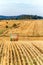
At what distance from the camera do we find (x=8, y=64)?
39.8 ft

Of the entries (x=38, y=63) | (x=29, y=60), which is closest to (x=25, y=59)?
(x=29, y=60)

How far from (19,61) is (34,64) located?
1033 millimetres

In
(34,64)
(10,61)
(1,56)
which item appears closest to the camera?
(34,64)

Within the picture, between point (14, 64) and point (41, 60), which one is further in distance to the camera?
point (41, 60)

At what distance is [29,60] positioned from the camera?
1309 cm

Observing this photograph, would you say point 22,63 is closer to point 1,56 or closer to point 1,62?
point 1,62

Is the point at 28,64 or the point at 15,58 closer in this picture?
the point at 28,64

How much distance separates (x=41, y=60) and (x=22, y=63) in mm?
1467

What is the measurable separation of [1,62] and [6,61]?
341 mm

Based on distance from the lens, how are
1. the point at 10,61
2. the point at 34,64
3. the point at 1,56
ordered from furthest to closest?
the point at 1,56 → the point at 10,61 → the point at 34,64

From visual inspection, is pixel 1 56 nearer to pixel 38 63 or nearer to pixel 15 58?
pixel 15 58

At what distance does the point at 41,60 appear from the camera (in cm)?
1332

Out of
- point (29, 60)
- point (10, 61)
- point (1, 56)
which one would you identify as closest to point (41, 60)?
point (29, 60)

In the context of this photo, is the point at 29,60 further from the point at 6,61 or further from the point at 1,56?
the point at 1,56
